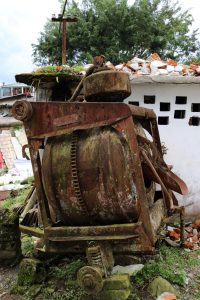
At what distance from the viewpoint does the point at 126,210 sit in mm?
3150

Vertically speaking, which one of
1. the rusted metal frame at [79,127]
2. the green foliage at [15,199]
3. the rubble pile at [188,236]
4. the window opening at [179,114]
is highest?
the rusted metal frame at [79,127]

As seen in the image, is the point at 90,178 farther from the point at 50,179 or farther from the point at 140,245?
the point at 140,245

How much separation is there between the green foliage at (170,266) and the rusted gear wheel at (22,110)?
7.66ft

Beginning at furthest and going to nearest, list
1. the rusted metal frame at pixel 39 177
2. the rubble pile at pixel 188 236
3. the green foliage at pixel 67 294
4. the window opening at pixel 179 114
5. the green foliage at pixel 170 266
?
the window opening at pixel 179 114 < the rubble pile at pixel 188 236 < the green foliage at pixel 170 266 < the green foliage at pixel 67 294 < the rusted metal frame at pixel 39 177

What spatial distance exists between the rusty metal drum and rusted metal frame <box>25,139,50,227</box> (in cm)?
6

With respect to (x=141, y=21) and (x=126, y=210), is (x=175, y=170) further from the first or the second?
(x=141, y=21)

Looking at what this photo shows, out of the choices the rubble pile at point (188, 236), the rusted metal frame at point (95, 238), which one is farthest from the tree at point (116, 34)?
the rusted metal frame at point (95, 238)

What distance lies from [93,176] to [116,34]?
19925 millimetres

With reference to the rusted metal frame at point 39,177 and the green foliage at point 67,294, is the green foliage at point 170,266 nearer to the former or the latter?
the green foliage at point 67,294

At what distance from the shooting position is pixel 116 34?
70.6 feet

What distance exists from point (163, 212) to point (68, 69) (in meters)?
4.01

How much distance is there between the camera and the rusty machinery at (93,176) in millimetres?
3092

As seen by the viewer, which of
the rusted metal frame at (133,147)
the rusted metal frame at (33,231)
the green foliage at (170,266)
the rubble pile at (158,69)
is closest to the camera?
the rusted metal frame at (133,147)

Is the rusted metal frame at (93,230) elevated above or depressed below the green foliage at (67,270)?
above
